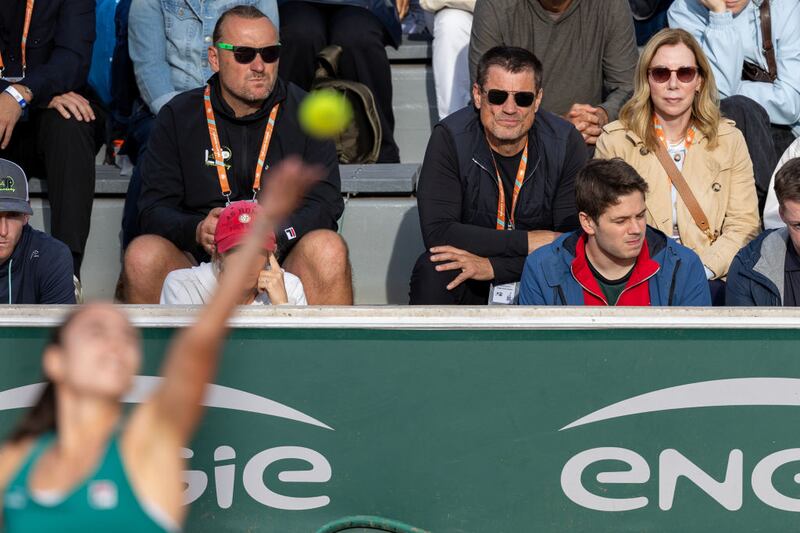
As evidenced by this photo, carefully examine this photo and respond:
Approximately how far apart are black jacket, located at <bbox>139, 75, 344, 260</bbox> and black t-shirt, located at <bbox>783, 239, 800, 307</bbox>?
1.97 meters

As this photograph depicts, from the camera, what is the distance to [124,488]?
236 cm

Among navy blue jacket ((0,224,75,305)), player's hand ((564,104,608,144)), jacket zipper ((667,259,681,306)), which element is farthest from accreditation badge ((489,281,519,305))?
navy blue jacket ((0,224,75,305))

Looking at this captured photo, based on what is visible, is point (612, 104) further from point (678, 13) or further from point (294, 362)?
point (294, 362)

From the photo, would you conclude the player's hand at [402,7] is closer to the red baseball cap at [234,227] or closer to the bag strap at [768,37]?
the bag strap at [768,37]

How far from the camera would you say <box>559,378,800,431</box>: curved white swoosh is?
419cm

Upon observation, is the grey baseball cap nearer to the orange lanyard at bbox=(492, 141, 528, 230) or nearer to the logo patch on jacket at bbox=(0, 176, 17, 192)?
the logo patch on jacket at bbox=(0, 176, 17, 192)

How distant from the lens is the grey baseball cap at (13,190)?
5242 mm

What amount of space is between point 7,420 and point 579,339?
6.43ft

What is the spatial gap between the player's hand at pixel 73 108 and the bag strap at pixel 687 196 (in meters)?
2.84

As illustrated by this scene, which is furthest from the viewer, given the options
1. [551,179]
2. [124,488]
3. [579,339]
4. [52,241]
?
[551,179]

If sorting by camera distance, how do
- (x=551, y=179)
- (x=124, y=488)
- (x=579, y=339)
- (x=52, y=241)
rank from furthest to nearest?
1. (x=551, y=179)
2. (x=52, y=241)
3. (x=579, y=339)
4. (x=124, y=488)

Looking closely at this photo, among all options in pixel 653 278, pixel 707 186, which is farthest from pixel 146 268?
pixel 707 186

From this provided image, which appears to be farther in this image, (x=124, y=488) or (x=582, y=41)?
(x=582, y=41)

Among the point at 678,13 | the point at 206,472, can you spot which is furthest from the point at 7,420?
the point at 678,13
